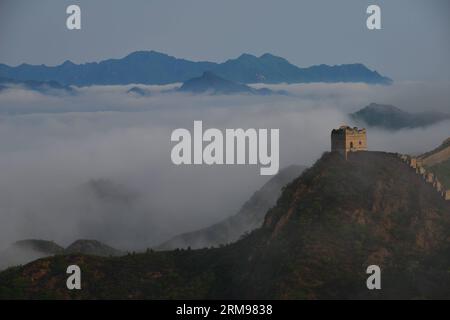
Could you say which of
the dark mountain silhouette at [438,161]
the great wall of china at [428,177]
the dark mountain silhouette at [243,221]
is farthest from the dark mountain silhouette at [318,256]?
the dark mountain silhouette at [243,221]

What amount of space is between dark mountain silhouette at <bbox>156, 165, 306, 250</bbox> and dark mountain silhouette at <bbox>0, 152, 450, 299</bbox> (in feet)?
191

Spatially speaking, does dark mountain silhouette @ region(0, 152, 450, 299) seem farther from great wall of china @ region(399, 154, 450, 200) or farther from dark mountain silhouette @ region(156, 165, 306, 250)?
dark mountain silhouette @ region(156, 165, 306, 250)

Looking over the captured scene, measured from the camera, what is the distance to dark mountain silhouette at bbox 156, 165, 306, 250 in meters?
176

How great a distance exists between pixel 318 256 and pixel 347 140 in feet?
45.9

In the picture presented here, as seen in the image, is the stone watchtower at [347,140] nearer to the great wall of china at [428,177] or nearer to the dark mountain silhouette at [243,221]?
the great wall of china at [428,177]

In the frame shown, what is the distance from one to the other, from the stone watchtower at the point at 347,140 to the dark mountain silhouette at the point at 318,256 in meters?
1.01

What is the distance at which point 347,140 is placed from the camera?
10800cm

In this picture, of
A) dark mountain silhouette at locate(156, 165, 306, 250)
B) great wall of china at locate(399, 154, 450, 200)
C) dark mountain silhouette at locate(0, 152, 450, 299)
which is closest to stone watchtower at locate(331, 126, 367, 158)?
dark mountain silhouette at locate(0, 152, 450, 299)

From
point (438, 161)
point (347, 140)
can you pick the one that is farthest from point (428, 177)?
point (438, 161)

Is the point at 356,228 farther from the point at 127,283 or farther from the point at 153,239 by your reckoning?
the point at 153,239

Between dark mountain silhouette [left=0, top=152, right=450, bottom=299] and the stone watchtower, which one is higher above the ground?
the stone watchtower

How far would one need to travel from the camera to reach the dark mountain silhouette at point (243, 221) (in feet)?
577

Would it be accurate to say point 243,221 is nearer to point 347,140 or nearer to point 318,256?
point 347,140
